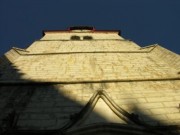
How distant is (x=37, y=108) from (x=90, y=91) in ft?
5.28

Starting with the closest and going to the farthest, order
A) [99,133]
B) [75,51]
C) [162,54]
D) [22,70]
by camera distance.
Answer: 1. [99,133]
2. [22,70]
3. [162,54]
4. [75,51]

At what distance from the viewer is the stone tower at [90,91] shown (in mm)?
7711

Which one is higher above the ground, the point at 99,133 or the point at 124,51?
the point at 99,133

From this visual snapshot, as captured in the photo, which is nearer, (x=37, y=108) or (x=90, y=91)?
(x=37, y=108)

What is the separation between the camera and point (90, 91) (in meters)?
9.67

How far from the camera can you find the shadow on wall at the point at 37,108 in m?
7.74

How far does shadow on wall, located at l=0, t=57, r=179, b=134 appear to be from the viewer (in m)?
7.74

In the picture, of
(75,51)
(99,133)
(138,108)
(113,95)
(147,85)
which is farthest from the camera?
(75,51)

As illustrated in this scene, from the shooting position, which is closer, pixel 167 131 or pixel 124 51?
pixel 167 131

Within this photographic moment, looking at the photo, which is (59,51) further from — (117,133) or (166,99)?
(117,133)

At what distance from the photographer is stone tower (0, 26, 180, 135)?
25.3 feet

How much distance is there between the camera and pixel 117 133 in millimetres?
7332

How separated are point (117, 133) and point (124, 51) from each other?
736 cm

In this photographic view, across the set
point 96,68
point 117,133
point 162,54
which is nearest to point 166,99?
point 117,133
